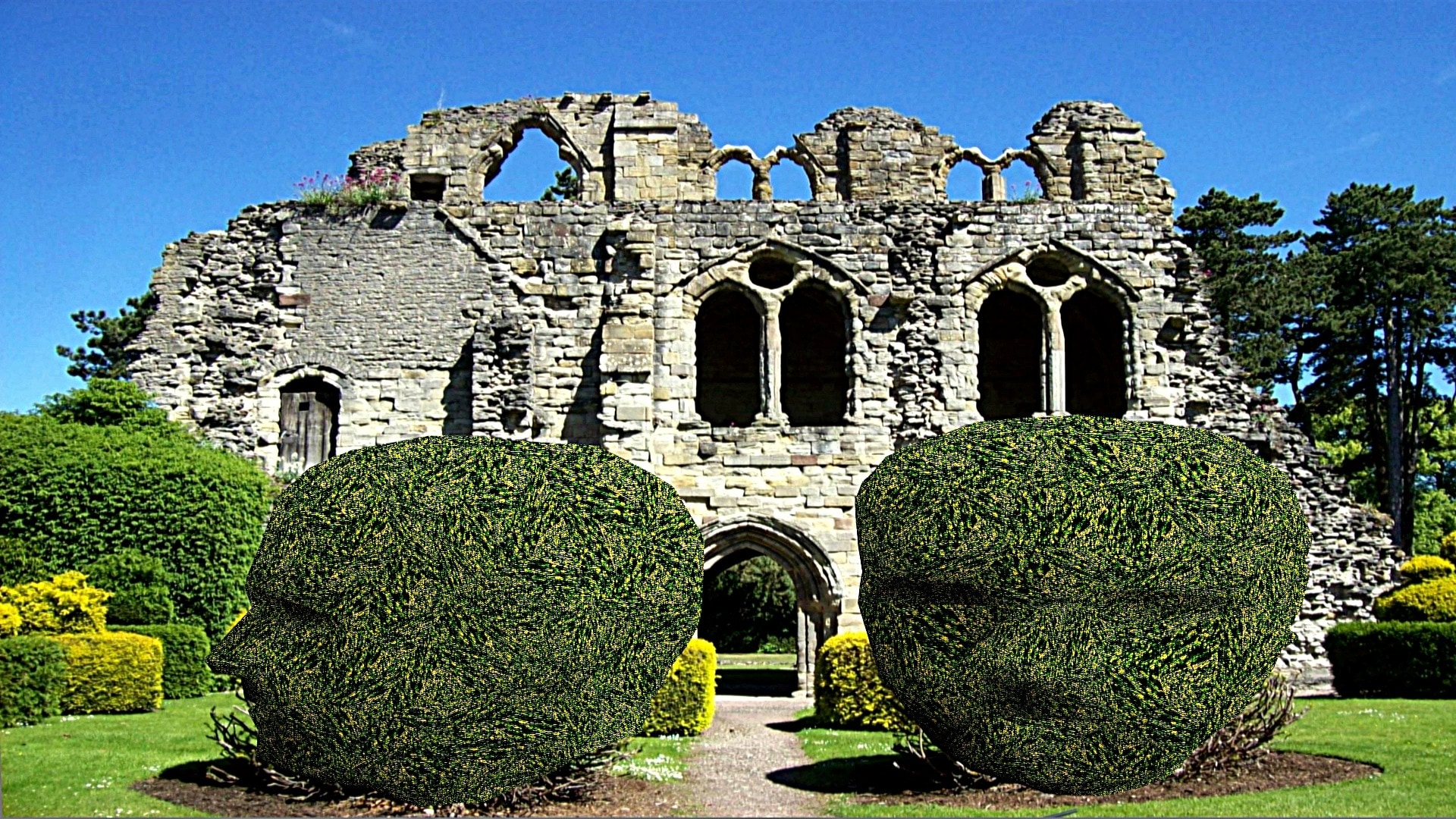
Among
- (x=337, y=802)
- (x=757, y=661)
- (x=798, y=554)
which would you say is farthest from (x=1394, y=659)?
(x=757, y=661)

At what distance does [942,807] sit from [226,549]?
1069 centimetres

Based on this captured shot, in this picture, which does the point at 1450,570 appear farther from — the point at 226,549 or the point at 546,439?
the point at 226,549

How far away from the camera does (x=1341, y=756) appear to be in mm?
11508

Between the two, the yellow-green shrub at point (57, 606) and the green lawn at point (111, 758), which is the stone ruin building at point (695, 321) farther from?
the green lawn at point (111, 758)

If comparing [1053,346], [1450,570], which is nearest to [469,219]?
[1053,346]

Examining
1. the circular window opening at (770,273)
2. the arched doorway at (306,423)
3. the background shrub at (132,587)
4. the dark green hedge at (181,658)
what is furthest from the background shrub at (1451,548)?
the background shrub at (132,587)

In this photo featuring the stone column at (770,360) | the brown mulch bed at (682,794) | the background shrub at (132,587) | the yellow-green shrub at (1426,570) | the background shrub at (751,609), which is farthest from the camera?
the background shrub at (751,609)

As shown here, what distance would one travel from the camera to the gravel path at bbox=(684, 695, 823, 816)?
10.1m

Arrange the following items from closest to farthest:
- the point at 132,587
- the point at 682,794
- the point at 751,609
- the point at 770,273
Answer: the point at 682,794, the point at 132,587, the point at 770,273, the point at 751,609

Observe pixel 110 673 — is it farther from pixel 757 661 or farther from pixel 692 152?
pixel 757 661

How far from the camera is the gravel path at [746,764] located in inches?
399

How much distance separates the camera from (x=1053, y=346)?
1959 cm

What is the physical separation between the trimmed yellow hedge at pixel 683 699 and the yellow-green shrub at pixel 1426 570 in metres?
11.3

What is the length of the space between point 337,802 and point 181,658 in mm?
7287
